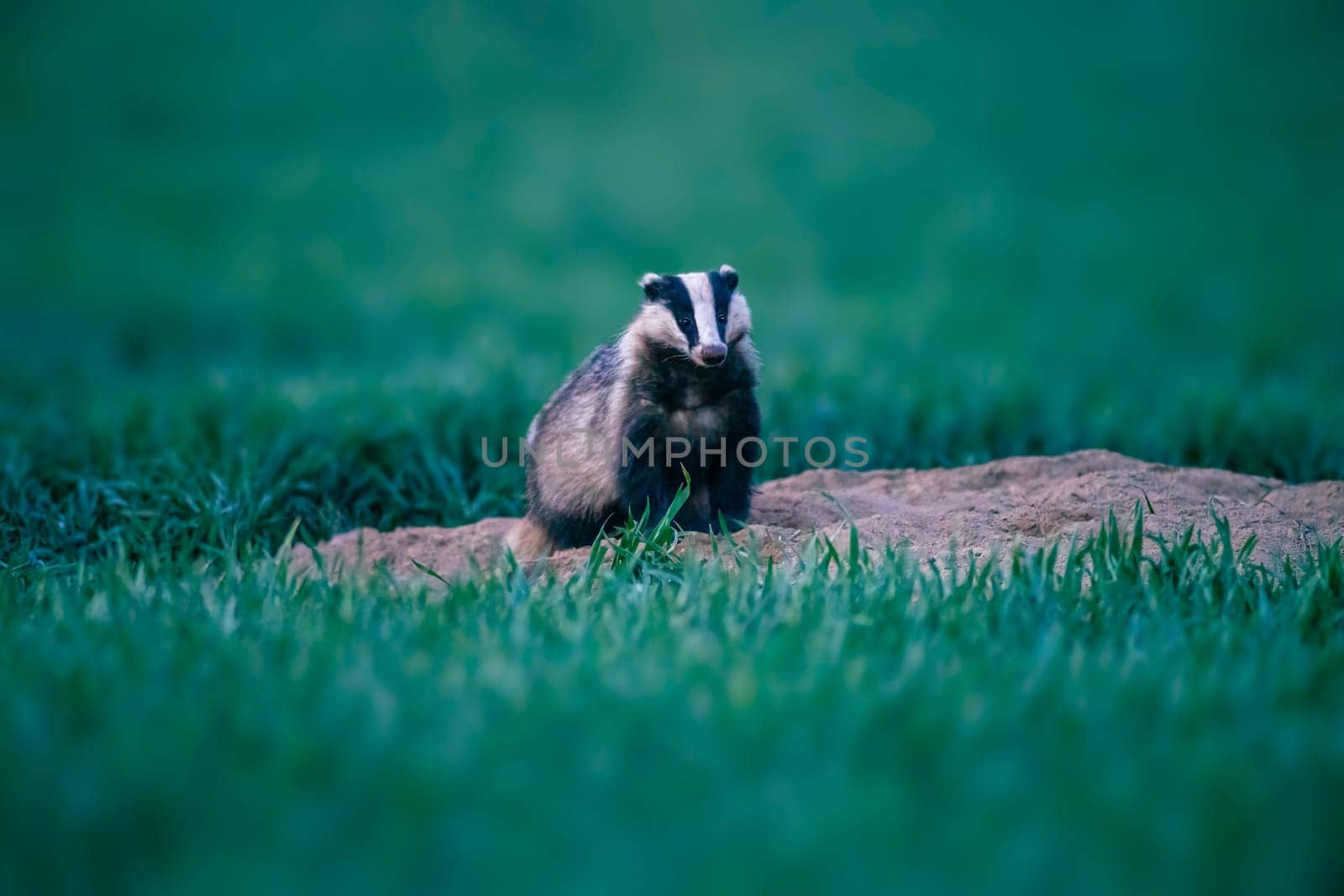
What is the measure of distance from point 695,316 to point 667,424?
0.39 metres

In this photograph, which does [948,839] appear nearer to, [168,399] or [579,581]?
[579,581]

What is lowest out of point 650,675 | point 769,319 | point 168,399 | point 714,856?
point 714,856

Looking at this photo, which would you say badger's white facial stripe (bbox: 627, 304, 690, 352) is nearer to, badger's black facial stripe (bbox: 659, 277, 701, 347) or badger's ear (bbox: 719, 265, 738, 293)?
badger's black facial stripe (bbox: 659, 277, 701, 347)

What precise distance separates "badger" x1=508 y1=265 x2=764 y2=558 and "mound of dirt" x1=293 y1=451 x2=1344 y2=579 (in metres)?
0.23

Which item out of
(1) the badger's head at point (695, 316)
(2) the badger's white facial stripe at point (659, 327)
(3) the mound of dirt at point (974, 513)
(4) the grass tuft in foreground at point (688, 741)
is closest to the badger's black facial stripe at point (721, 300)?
(1) the badger's head at point (695, 316)

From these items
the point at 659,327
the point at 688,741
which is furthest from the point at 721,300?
the point at 688,741

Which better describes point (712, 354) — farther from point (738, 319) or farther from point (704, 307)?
point (738, 319)

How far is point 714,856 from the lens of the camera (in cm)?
204

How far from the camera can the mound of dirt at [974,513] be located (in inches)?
155

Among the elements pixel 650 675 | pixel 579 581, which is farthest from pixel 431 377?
pixel 650 675

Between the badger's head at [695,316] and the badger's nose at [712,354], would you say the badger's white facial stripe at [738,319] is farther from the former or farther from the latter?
the badger's nose at [712,354]

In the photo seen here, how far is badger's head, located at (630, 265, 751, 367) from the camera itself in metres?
4.06

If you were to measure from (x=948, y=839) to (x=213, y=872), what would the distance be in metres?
1.16

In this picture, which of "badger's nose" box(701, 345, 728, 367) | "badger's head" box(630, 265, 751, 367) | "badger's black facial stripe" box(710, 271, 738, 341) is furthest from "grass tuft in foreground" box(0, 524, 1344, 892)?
"badger's black facial stripe" box(710, 271, 738, 341)
